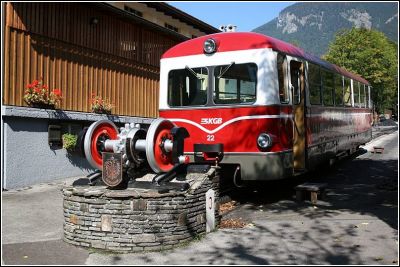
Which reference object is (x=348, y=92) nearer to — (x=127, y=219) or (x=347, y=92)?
(x=347, y=92)

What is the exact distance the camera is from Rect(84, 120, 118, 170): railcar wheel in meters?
6.93

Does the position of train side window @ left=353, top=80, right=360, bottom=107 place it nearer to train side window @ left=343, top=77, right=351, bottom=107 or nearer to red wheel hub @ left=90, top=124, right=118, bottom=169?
train side window @ left=343, top=77, right=351, bottom=107

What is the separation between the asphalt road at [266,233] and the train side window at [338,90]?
3.08m

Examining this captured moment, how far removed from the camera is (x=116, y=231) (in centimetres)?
600

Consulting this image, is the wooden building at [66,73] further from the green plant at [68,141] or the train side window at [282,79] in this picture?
the train side window at [282,79]

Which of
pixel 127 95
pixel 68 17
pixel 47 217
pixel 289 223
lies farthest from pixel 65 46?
pixel 289 223

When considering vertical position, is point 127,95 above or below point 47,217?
above

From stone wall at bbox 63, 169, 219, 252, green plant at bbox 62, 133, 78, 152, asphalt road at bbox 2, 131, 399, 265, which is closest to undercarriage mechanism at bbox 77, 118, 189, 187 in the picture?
stone wall at bbox 63, 169, 219, 252

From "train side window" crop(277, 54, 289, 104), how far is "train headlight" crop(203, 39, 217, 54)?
1285mm

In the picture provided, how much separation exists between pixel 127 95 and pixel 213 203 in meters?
8.71

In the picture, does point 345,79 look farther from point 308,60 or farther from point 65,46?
point 65,46

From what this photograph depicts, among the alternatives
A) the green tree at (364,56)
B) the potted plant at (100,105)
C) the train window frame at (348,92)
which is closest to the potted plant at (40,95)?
the potted plant at (100,105)

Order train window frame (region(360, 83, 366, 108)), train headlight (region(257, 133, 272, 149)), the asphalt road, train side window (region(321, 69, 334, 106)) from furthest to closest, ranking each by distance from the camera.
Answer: train window frame (region(360, 83, 366, 108)) → train side window (region(321, 69, 334, 106)) → train headlight (region(257, 133, 272, 149)) → the asphalt road

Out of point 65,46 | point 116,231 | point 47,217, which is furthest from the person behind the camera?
point 65,46
